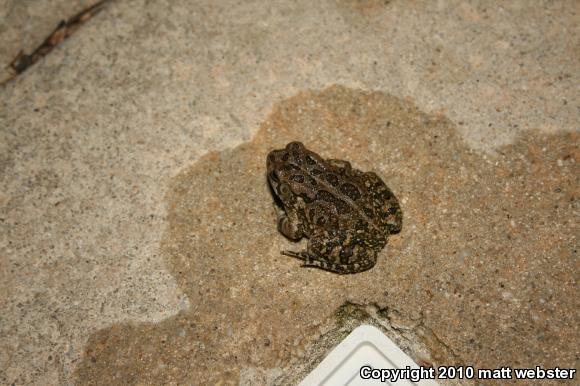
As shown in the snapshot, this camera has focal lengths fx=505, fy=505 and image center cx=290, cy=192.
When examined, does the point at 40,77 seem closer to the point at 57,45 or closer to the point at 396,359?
the point at 57,45

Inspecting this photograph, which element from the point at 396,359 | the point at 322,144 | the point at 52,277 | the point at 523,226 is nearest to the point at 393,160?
the point at 322,144

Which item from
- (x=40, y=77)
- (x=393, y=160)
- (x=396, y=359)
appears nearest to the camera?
(x=396, y=359)

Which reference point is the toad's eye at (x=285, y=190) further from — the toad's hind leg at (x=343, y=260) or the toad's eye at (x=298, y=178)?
the toad's hind leg at (x=343, y=260)

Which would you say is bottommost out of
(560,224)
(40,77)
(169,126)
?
(560,224)

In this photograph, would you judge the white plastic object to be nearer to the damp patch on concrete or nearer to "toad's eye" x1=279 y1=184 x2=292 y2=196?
the damp patch on concrete

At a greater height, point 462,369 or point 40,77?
point 40,77

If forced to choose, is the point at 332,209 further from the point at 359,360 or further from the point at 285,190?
the point at 359,360
